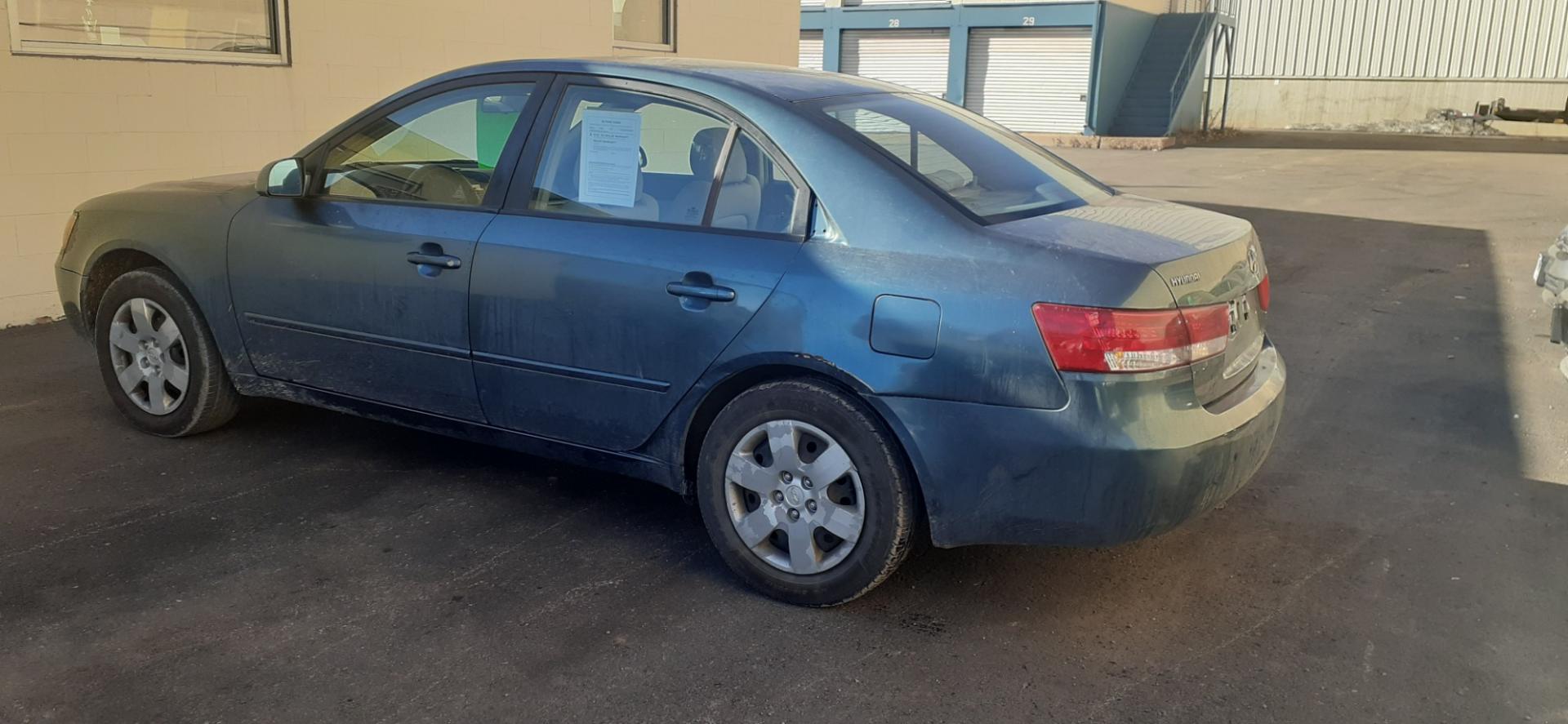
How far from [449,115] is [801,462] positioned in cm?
210

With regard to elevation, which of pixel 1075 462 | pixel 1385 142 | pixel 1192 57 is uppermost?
pixel 1192 57

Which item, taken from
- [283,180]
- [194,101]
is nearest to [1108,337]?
[283,180]

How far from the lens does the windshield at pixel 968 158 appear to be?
3.77 metres

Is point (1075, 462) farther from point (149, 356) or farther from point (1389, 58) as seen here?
point (1389, 58)

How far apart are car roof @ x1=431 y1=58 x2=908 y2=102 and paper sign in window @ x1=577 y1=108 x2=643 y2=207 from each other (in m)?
0.16

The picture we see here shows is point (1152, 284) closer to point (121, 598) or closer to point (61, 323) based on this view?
point (121, 598)

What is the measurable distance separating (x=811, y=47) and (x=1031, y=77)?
236 inches

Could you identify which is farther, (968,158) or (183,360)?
(183,360)

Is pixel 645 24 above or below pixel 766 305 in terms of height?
above

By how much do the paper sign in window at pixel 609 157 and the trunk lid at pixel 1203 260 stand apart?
1.33m

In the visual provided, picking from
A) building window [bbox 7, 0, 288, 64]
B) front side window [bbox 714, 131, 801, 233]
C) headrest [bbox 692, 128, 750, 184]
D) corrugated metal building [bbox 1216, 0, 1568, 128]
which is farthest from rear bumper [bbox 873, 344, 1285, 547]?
corrugated metal building [bbox 1216, 0, 1568, 128]

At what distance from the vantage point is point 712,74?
4031mm

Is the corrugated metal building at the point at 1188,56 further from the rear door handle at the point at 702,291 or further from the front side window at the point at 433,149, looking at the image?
the rear door handle at the point at 702,291

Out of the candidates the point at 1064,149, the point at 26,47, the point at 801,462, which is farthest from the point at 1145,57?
the point at 801,462
